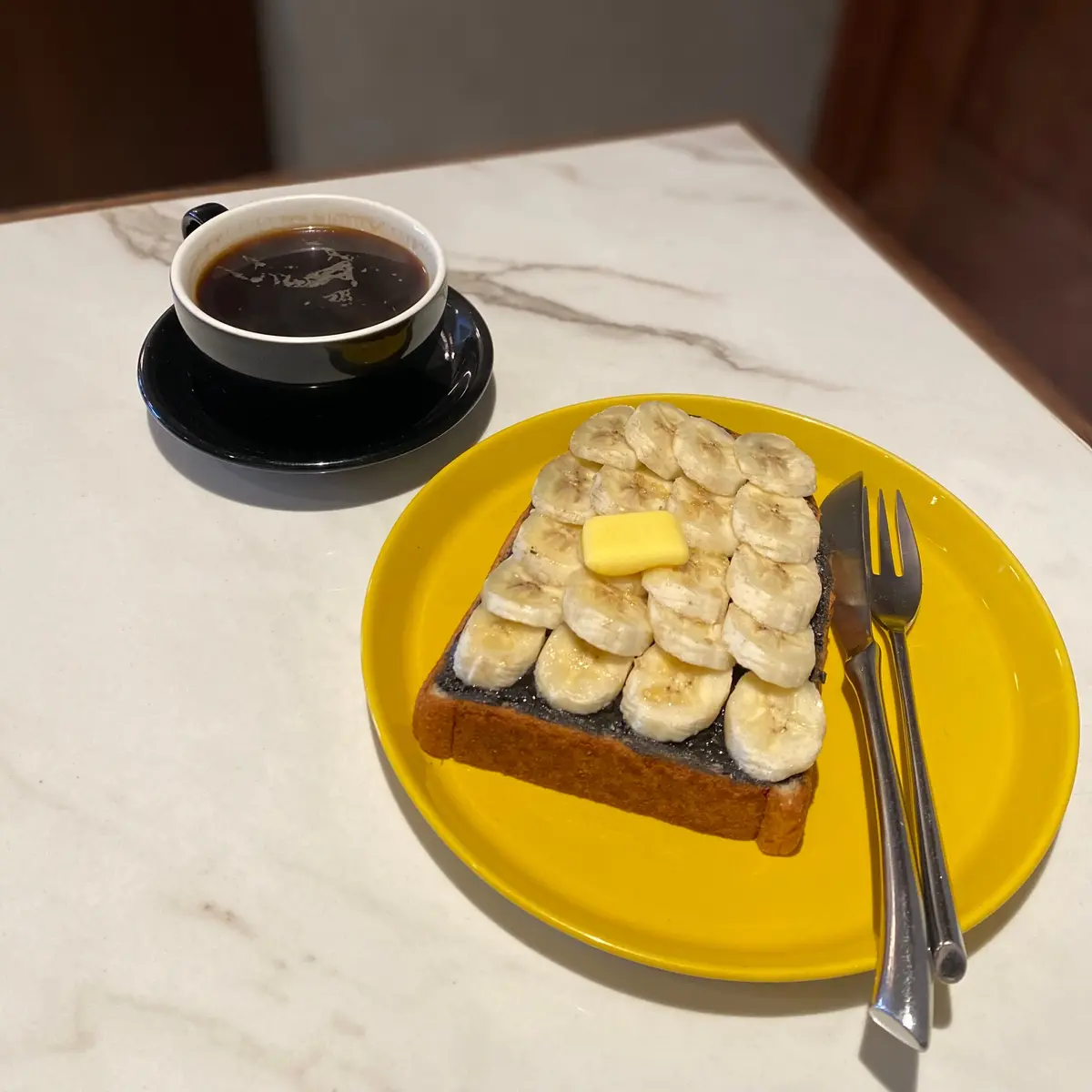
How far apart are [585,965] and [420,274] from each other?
766 mm

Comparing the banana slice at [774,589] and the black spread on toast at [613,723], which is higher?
the banana slice at [774,589]

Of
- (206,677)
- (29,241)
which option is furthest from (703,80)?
(206,677)

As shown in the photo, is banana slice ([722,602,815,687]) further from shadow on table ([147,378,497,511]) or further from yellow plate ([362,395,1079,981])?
shadow on table ([147,378,497,511])

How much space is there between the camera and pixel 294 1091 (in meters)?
0.68

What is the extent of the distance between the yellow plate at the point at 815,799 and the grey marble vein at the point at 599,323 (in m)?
0.30

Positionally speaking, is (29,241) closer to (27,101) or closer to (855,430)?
(27,101)

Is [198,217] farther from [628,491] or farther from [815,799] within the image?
[815,799]

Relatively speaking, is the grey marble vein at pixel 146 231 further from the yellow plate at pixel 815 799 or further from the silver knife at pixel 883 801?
the silver knife at pixel 883 801

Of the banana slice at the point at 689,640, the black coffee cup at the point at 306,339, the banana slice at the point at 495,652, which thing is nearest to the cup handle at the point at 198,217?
the black coffee cup at the point at 306,339

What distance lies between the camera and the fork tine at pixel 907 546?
0.99 metres

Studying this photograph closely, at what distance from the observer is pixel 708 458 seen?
979mm

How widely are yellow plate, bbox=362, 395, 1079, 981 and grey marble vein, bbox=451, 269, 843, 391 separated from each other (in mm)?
301

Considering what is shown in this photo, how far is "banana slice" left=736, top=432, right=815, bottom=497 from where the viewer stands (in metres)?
0.98

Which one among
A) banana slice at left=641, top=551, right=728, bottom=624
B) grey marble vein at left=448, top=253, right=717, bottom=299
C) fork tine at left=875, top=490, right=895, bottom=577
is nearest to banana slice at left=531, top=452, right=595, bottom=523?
banana slice at left=641, top=551, right=728, bottom=624
